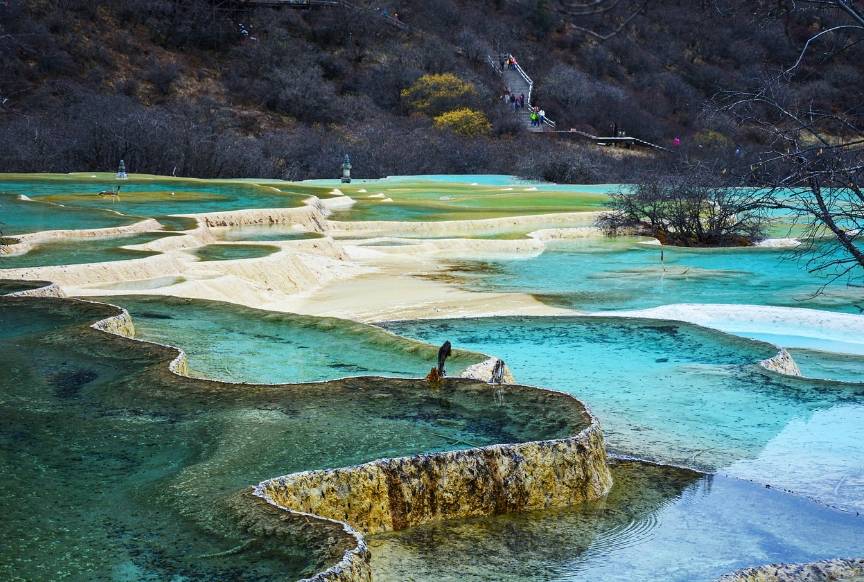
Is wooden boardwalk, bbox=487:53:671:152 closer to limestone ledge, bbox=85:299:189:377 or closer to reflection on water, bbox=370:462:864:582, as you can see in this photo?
limestone ledge, bbox=85:299:189:377

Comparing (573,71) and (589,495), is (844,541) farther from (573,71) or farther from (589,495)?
(573,71)

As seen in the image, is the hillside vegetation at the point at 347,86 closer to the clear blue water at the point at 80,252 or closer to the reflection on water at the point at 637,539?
the clear blue water at the point at 80,252

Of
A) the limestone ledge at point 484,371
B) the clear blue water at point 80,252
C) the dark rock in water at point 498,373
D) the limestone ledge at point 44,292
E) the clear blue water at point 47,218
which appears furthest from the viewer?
the clear blue water at point 47,218

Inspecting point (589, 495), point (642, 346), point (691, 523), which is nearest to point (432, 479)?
point (589, 495)

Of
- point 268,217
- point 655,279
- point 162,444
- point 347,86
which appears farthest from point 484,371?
point 347,86

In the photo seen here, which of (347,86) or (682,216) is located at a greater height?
(347,86)

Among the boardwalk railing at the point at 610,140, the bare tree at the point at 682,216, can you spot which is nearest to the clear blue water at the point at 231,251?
the bare tree at the point at 682,216

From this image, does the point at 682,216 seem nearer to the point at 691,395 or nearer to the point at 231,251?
the point at 231,251
